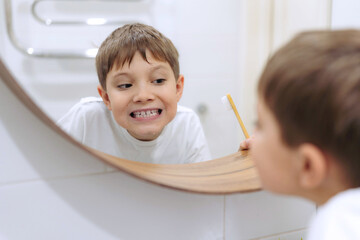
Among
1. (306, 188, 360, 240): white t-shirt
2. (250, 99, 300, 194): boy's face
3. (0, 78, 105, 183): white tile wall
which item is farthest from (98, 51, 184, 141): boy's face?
(306, 188, 360, 240): white t-shirt

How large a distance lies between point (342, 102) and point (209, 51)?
14.5 inches

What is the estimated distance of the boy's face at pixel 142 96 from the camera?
558 mm

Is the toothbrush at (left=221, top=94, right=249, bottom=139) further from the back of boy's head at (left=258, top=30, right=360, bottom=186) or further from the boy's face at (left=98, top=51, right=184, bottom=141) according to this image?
the back of boy's head at (left=258, top=30, right=360, bottom=186)

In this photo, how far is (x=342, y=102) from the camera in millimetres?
337

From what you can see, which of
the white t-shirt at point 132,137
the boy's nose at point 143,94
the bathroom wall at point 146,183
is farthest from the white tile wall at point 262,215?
the boy's nose at point 143,94

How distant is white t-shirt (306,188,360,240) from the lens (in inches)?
13.6

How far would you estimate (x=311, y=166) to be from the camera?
1.23ft

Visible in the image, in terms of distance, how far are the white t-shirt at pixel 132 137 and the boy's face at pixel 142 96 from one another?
0.01 metres

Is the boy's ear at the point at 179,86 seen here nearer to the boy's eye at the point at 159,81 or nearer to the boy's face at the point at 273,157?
the boy's eye at the point at 159,81

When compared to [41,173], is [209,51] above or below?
above

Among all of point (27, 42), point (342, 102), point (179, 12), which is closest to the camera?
point (342, 102)

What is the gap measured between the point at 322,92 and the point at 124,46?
1.03ft

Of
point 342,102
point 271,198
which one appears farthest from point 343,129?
point 271,198

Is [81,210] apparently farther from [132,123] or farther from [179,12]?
[179,12]
